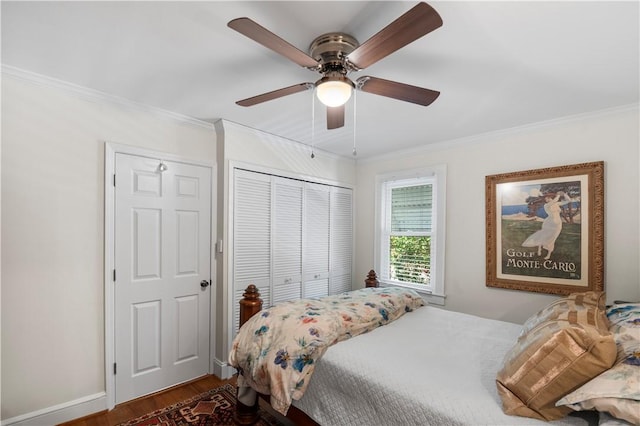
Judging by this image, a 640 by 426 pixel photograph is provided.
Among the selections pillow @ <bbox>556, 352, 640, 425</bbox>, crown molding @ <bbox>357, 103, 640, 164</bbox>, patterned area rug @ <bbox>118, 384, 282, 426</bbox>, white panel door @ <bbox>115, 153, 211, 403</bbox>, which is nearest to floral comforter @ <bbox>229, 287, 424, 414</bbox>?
patterned area rug @ <bbox>118, 384, 282, 426</bbox>

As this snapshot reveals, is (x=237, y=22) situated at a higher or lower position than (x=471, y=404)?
higher

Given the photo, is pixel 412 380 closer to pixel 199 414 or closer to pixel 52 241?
pixel 199 414

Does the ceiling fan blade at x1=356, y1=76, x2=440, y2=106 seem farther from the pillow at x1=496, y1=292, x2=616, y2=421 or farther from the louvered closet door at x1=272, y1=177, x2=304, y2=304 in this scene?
the louvered closet door at x1=272, y1=177, x2=304, y2=304

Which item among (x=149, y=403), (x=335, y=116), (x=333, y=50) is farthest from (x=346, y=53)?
(x=149, y=403)

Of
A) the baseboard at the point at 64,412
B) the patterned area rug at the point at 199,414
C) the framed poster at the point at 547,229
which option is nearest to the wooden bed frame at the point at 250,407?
the patterned area rug at the point at 199,414

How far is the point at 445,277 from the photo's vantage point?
137 inches

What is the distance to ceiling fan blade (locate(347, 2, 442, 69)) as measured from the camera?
115 centimetres

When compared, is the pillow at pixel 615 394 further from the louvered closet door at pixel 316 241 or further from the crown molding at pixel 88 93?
the crown molding at pixel 88 93

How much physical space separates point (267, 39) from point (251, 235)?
2.12m

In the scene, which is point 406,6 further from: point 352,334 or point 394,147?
point 394,147

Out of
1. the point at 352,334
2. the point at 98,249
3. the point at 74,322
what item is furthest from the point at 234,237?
the point at 352,334

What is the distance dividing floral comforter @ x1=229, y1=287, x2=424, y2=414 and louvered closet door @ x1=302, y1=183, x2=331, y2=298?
1.37m

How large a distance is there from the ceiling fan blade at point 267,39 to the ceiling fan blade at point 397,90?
0.32 metres

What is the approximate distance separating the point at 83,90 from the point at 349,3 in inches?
80.7
